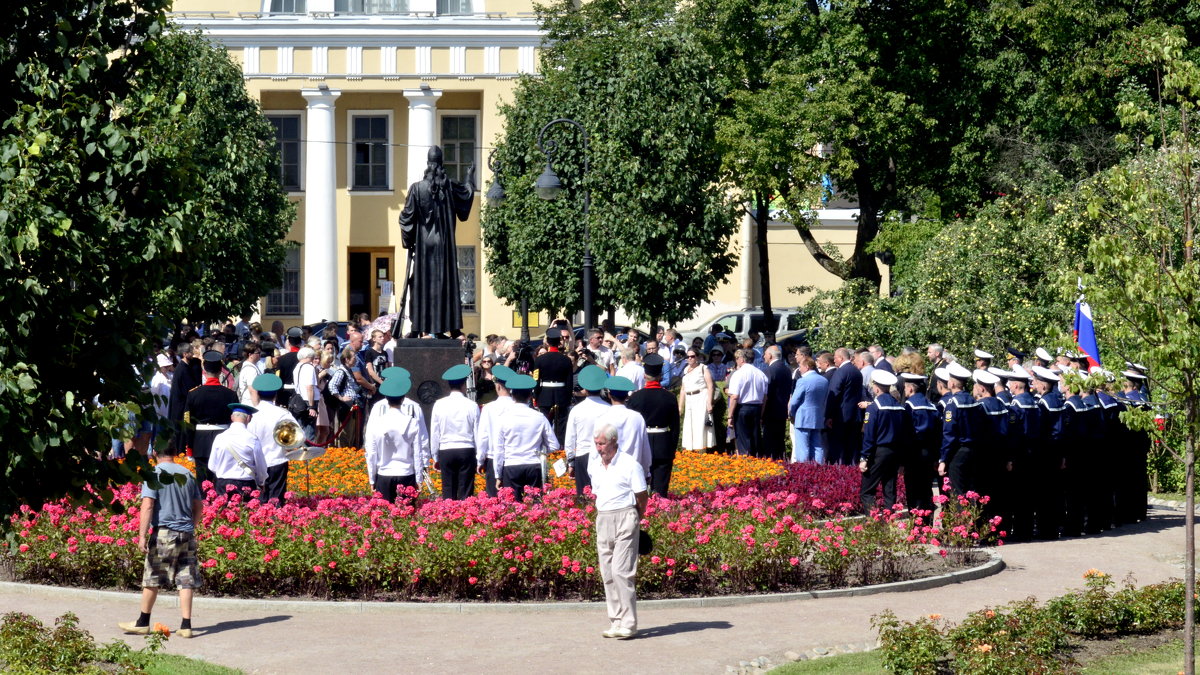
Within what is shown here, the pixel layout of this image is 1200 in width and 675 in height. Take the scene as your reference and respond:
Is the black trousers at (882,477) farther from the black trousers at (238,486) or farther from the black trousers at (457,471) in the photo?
the black trousers at (238,486)

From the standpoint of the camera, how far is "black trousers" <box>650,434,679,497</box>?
15812 millimetres

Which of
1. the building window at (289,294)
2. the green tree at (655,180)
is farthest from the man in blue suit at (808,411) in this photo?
the building window at (289,294)

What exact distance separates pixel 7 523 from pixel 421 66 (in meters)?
46.5

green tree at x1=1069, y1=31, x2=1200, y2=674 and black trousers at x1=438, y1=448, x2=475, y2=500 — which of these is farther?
black trousers at x1=438, y1=448, x2=475, y2=500

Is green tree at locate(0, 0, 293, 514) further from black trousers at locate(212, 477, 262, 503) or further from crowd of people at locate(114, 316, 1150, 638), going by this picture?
black trousers at locate(212, 477, 262, 503)

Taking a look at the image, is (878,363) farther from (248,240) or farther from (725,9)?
(248,240)

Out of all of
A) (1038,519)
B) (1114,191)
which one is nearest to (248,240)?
(1038,519)

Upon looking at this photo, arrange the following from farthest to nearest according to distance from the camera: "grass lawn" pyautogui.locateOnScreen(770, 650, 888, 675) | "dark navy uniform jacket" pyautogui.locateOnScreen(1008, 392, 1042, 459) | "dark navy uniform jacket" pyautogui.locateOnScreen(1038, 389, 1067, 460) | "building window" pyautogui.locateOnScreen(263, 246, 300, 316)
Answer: "building window" pyautogui.locateOnScreen(263, 246, 300, 316), "dark navy uniform jacket" pyautogui.locateOnScreen(1038, 389, 1067, 460), "dark navy uniform jacket" pyautogui.locateOnScreen(1008, 392, 1042, 459), "grass lawn" pyautogui.locateOnScreen(770, 650, 888, 675)

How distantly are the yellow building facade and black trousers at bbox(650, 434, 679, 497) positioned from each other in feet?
112

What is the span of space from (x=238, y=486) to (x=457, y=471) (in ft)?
6.94

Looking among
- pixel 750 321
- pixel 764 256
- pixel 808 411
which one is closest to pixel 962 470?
pixel 808 411

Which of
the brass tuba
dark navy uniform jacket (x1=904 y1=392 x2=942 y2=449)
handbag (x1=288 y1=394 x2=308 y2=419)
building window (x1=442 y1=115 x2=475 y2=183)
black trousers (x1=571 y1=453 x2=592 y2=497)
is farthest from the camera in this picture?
building window (x1=442 y1=115 x2=475 y2=183)

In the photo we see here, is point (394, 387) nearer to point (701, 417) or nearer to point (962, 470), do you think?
point (962, 470)

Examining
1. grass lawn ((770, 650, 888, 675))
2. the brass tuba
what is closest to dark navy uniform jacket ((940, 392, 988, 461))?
grass lawn ((770, 650, 888, 675))
